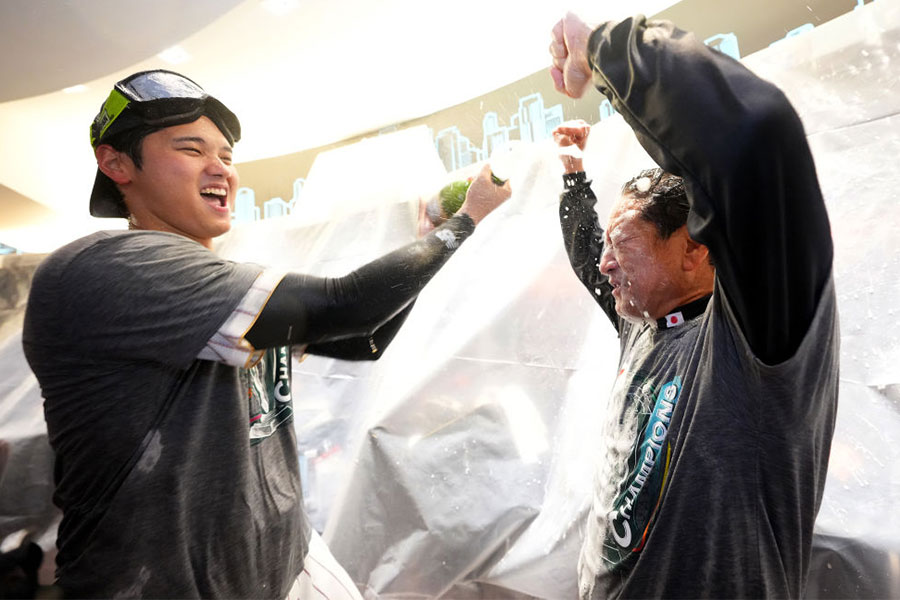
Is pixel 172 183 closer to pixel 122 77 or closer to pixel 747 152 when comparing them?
pixel 122 77

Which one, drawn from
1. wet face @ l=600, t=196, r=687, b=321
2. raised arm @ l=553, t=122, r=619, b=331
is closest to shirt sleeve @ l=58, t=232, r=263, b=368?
wet face @ l=600, t=196, r=687, b=321

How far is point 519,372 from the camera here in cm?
106

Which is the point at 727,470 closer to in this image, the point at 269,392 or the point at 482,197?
the point at 482,197

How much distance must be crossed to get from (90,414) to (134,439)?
Result: 4 cm

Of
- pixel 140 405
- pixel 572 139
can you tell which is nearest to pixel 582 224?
pixel 572 139

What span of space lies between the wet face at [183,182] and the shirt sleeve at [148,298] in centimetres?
2

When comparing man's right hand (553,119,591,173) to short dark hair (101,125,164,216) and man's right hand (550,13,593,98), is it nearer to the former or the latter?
man's right hand (550,13,593,98)

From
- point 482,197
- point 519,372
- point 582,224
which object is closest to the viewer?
point 482,197

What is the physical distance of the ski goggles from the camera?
16.2 inches

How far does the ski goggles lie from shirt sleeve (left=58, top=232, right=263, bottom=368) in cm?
9

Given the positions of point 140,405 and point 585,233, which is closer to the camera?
point 140,405

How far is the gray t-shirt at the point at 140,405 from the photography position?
42 centimetres

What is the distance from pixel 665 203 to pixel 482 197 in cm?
23

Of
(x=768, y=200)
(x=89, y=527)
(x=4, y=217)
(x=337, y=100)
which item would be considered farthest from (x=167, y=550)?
(x=768, y=200)
